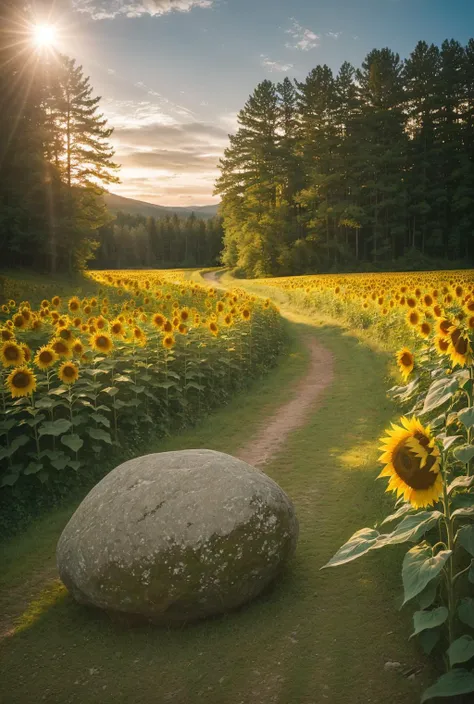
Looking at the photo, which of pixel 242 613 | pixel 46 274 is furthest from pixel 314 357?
pixel 46 274

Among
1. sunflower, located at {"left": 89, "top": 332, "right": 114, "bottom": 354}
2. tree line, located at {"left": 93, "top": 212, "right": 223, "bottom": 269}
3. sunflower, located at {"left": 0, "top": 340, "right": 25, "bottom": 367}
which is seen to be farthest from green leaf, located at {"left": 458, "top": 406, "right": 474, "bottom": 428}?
tree line, located at {"left": 93, "top": 212, "right": 223, "bottom": 269}

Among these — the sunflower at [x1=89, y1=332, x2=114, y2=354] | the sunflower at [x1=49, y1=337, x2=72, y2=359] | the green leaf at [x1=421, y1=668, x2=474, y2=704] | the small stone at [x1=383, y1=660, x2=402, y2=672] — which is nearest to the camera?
the green leaf at [x1=421, y1=668, x2=474, y2=704]

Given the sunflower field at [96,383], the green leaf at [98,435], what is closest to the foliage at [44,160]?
the sunflower field at [96,383]

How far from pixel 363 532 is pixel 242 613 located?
141 cm

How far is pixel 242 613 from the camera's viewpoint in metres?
4.14

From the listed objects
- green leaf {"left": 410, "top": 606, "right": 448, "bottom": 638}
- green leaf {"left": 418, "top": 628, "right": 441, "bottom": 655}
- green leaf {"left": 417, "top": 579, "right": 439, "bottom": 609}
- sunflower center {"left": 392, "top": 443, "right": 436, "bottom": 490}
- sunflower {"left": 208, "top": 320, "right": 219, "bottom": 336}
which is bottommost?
green leaf {"left": 418, "top": 628, "right": 441, "bottom": 655}

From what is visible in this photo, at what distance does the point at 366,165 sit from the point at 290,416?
4827 cm

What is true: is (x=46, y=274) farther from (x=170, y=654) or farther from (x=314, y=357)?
(x=170, y=654)

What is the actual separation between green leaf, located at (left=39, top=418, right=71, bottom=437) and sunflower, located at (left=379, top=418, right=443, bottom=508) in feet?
14.5

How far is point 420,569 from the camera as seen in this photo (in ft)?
9.61

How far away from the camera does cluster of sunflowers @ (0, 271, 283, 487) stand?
6520 millimetres

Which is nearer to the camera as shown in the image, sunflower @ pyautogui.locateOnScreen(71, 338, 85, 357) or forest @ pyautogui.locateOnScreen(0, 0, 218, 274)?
sunflower @ pyautogui.locateOnScreen(71, 338, 85, 357)

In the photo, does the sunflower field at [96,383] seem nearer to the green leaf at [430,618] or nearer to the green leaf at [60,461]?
the green leaf at [60,461]

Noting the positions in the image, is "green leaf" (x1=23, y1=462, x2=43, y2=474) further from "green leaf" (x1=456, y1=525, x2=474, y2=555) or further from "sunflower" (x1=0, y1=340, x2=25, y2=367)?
"green leaf" (x1=456, y1=525, x2=474, y2=555)
